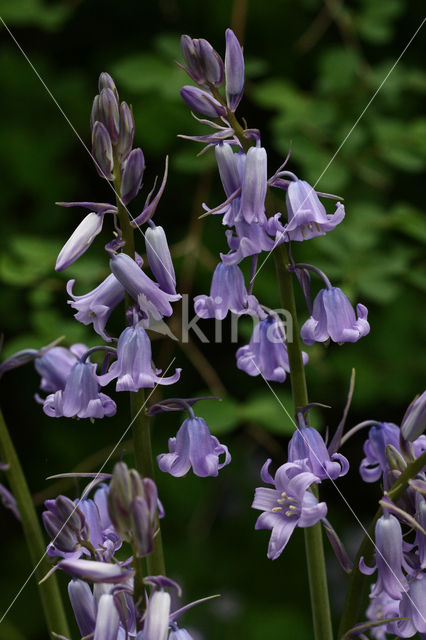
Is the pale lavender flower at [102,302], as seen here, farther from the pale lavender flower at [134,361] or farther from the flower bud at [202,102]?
the flower bud at [202,102]

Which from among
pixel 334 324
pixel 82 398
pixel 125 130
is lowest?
pixel 82 398

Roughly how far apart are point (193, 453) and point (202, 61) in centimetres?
42

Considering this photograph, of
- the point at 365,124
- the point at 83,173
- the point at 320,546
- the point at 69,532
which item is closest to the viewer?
the point at 69,532

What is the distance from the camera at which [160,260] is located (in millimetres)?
883

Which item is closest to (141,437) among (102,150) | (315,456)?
(315,456)

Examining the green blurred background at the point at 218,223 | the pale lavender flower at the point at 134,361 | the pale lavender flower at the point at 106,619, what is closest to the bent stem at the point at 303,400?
the pale lavender flower at the point at 134,361

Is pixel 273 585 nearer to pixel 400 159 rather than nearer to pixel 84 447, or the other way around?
pixel 84 447

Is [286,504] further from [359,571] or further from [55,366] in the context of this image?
[55,366]

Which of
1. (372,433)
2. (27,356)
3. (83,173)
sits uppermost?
(372,433)

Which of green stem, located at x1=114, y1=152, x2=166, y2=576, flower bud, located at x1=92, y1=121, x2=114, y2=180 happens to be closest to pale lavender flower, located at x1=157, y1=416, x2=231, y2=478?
green stem, located at x1=114, y1=152, x2=166, y2=576

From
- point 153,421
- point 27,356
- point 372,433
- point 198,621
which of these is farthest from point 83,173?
point 372,433

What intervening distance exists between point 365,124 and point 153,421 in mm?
846

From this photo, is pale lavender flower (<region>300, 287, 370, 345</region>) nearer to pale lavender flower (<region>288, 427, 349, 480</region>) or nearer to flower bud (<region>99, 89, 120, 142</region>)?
pale lavender flower (<region>288, 427, 349, 480</region>)

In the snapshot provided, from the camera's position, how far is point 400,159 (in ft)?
5.70
